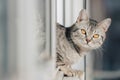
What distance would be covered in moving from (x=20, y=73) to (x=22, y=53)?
A: 0.03m

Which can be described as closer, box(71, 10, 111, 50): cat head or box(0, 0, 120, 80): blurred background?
box(0, 0, 120, 80): blurred background

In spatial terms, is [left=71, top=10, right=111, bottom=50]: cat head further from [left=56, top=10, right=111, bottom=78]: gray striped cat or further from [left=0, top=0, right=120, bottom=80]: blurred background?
[left=0, top=0, right=120, bottom=80]: blurred background

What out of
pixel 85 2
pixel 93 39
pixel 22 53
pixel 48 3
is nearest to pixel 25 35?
pixel 22 53

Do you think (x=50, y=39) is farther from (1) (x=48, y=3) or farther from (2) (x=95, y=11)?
(2) (x=95, y=11)

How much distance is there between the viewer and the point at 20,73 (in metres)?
0.42

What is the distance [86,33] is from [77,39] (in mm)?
48

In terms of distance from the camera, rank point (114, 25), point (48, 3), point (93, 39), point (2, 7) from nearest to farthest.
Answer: point (2, 7)
point (48, 3)
point (93, 39)
point (114, 25)

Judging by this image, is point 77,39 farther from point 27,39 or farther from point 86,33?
point 27,39

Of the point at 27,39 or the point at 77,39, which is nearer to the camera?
the point at 27,39

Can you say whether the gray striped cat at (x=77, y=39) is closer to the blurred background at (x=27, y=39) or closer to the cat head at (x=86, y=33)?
the cat head at (x=86, y=33)

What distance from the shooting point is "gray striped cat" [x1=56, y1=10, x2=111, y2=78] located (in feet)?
3.43

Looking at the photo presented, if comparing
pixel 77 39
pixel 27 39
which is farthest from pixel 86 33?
pixel 27 39

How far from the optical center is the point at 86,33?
106 cm

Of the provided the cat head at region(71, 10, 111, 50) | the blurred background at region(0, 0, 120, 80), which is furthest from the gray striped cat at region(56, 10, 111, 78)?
the blurred background at region(0, 0, 120, 80)
